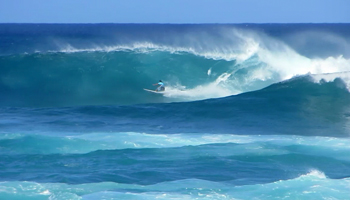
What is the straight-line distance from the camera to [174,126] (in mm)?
14078

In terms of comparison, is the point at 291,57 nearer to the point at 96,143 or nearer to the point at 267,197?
the point at 96,143

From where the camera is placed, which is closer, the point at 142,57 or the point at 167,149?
the point at 167,149

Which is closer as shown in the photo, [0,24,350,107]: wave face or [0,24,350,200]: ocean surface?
[0,24,350,200]: ocean surface

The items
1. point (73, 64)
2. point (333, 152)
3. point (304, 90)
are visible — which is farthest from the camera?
point (73, 64)

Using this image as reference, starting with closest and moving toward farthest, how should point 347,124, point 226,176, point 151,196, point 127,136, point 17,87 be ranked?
point 151,196, point 226,176, point 127,136, point 347,124, point 17,87

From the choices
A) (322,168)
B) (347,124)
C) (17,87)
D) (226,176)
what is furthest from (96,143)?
(17,87)

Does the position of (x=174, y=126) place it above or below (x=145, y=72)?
below

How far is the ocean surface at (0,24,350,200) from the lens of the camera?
8.05m

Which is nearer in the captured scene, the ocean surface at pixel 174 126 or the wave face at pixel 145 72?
the ocean surface at pixel 174 126

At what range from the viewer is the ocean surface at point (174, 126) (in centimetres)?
805

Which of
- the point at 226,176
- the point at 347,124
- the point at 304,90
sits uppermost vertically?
the point at 304,90

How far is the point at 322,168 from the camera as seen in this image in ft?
30.5

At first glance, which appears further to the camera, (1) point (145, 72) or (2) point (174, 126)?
(1) point (145, 72)

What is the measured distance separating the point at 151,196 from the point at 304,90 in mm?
11240
